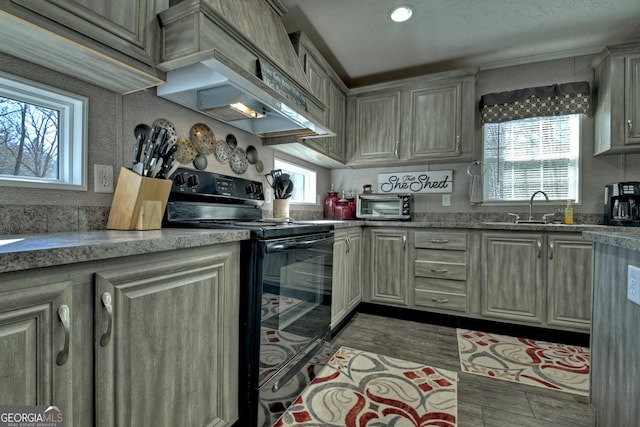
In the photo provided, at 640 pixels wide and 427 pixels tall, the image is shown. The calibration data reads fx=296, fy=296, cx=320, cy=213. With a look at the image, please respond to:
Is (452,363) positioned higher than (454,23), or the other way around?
(454,23)

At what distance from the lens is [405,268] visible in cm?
278

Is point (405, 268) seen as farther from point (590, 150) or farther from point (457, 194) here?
point (590, 150)

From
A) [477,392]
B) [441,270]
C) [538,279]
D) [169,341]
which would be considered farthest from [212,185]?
[538,279]

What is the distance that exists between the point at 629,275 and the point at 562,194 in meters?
2.27

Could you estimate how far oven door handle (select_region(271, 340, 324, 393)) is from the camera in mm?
1396

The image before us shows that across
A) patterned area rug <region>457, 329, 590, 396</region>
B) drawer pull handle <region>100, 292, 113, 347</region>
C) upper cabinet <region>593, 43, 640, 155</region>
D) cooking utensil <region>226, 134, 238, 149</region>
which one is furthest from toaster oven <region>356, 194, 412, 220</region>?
drawer pull handle <region>100, 292, 113, 347</region>

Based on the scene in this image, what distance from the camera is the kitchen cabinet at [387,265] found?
9.16ft

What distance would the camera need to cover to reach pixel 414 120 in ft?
10.0

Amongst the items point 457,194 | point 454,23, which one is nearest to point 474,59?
point 454,23

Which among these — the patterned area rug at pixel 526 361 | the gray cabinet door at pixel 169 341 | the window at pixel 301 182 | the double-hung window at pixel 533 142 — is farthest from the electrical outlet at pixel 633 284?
the window at pixel 301 182

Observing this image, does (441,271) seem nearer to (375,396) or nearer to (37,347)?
(375,396)

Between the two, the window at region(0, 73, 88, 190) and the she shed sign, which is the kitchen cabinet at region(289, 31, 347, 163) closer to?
the she shed sign

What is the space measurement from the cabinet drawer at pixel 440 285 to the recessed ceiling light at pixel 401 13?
7.14 feet

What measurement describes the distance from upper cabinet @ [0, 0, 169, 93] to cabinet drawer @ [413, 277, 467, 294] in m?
2.49
